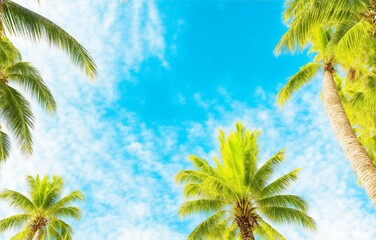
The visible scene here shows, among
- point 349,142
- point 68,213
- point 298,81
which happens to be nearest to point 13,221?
point 68,213

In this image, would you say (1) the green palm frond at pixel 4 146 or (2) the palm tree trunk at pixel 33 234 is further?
(2) the palm tree trunk at pixel 33 234

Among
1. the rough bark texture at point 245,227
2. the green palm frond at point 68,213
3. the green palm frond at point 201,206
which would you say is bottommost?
the rough bark texture at point 245,227

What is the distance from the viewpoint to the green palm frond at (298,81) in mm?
14211

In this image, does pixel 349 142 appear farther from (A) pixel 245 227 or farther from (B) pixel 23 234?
(B) pixel 23 234

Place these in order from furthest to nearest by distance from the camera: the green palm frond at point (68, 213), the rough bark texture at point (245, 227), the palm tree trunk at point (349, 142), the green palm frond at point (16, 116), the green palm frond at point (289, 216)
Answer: the green palm frond at point (68, 213), the green palm frond at point (289, 216), the rough bark texture at point (245, 227), the green palm frond at point (16, 116), the palm tree trunk at point (349, 142)

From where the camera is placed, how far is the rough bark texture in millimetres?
14492

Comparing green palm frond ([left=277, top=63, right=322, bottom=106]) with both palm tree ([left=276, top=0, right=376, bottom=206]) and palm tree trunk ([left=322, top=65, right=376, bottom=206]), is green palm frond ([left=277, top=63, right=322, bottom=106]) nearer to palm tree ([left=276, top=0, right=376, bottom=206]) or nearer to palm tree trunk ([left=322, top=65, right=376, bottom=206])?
palm tree trunk ([left=322, top=65, right=376, bottom=206])

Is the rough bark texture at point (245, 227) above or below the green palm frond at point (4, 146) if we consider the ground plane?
below

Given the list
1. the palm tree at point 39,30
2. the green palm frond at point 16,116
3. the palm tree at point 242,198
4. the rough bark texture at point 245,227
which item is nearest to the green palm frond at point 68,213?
the palm tree at point 242,198

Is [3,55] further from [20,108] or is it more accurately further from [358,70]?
[358,70]

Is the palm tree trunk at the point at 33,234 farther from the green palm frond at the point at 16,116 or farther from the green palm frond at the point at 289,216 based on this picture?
the green palm frond at the point at 289,216

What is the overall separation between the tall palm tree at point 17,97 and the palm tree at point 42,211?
8.25 meters

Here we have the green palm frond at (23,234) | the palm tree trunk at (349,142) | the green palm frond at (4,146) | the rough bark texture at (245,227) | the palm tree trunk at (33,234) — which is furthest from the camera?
the green palm frond at (23,234)

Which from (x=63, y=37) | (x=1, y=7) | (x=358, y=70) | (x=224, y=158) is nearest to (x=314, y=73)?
(x=358, y=70)
